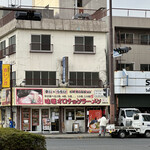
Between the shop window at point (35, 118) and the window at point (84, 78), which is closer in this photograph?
the shop window at point (35, 118)

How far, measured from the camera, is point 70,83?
120 ft

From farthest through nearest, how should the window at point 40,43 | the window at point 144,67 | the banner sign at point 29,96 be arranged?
the window at point 144,67, the window at point 40,43, the banner sign at point 29,96

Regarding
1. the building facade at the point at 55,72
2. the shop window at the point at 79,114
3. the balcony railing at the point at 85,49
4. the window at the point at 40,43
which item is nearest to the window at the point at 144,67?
the building facade at the point at 55,72

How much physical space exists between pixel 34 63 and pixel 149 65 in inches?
445

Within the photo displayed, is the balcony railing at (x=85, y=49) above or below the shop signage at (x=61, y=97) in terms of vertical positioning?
above

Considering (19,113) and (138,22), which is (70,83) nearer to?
(19,113)

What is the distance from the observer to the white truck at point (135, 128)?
2956 centimetres

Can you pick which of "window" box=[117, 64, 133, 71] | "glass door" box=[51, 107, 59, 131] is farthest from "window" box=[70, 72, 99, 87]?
"glass door" box=[51, 107, 59, 131]

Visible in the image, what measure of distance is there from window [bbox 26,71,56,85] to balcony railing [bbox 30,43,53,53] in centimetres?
197

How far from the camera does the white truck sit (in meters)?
29.6

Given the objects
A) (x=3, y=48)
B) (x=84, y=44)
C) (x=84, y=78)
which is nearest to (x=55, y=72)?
(x=84, y=78)

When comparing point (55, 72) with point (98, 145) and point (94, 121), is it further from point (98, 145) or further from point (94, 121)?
point (98, 145)

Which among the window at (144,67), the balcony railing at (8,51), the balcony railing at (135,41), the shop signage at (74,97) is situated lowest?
the shop signage at (74,97)

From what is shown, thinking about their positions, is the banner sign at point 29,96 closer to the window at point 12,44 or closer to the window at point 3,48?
the window at point 12,44
